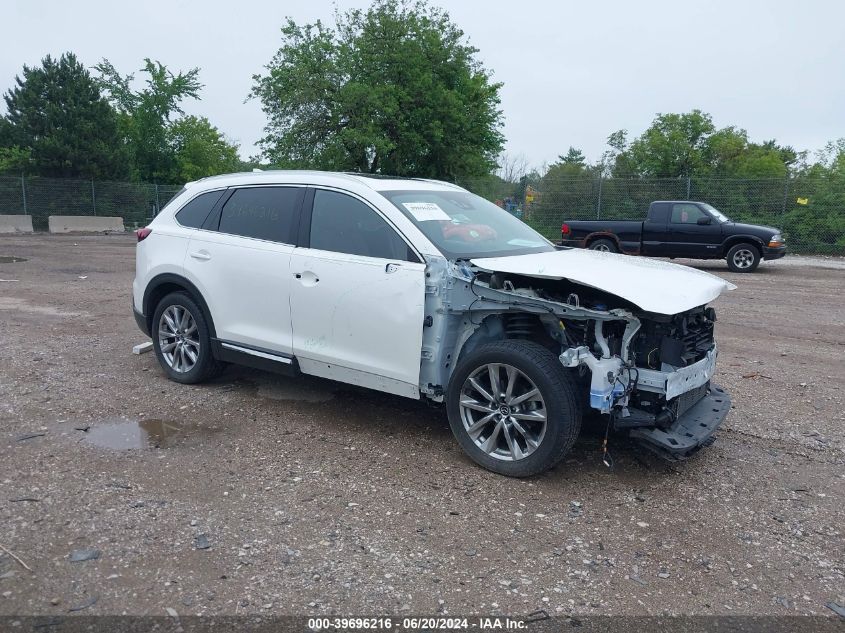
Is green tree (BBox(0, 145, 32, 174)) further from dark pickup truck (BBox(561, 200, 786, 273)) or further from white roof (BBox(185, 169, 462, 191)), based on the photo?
white roof (BBox(185, 169, 462, 191))

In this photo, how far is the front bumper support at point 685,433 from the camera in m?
3.82

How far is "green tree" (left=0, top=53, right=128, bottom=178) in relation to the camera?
33188mm

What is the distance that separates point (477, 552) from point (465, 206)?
2.86m

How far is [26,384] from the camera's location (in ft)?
19.0

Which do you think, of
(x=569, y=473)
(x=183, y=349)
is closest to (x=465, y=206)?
(x=569, y=473)

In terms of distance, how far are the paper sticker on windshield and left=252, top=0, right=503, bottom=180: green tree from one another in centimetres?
2153

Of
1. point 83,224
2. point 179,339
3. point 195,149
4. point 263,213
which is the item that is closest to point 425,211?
point 263,213

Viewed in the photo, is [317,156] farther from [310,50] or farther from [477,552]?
[477,552]

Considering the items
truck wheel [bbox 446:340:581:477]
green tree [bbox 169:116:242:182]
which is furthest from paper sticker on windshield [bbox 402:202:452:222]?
green tree [bbox 169:116:242:182]

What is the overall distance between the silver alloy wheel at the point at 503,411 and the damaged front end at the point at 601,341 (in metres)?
0.28

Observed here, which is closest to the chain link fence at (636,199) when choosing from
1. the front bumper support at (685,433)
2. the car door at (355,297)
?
the car door at (355,297)

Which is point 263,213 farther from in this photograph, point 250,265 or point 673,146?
point 673,146

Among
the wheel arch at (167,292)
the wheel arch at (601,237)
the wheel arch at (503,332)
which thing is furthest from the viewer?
the wheel arch at (601,237)

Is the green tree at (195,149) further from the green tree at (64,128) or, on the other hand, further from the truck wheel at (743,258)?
the truck wheel at (743,258)
